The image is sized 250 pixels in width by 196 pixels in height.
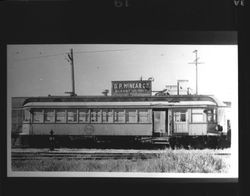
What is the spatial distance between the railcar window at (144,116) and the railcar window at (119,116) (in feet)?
0.75

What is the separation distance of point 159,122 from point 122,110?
530mm

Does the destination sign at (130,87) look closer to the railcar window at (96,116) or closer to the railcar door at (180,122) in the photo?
the railcar window at (96,116)

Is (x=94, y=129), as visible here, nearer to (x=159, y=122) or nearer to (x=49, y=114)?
(x=49, y=114)

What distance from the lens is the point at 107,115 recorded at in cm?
584

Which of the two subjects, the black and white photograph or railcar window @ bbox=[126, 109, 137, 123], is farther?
railcar window @ bbox=[126, 109, 137, 123]

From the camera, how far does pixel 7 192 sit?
18.7 ft

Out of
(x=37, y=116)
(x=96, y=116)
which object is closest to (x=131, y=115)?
(x=96, y=116)

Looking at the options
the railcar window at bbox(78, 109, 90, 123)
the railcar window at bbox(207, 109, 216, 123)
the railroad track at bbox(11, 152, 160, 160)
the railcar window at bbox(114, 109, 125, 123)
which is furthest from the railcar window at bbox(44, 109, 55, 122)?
the railcar window at bbox(207, 109, 216, 123)

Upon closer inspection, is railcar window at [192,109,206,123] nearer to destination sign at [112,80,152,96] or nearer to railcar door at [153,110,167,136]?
railcar door at [153,110,167,136]

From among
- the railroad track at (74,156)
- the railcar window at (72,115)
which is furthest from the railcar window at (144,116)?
the railcar window at (72,115)

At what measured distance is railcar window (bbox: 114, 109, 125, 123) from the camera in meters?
5.83

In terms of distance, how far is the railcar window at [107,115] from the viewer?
5.82 meters

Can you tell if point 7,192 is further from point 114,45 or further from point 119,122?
point 114,45

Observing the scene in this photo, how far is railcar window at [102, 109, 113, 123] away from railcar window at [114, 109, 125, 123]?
6 centimetres
